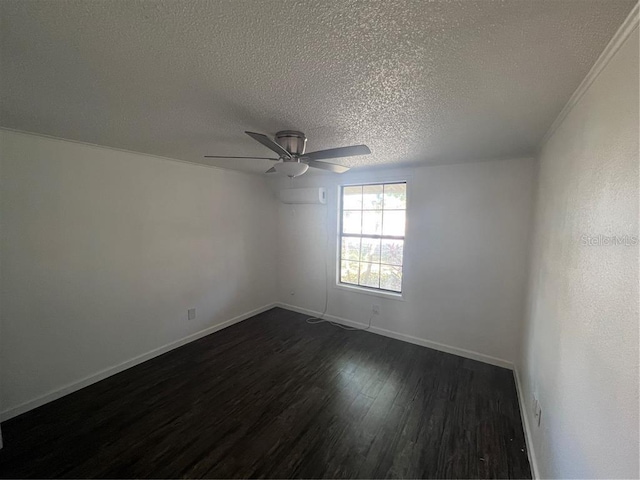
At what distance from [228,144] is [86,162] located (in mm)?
1330

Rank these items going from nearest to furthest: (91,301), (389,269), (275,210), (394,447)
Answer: (394,447) < (91,301) < (389,269) < (275,210)

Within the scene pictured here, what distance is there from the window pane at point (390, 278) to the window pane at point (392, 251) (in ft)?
0.29

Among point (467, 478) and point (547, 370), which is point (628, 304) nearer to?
point (547, 370)

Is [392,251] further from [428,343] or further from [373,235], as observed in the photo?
[428,343]

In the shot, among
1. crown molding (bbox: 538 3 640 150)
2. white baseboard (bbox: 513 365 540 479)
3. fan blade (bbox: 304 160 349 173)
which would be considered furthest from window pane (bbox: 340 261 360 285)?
crown molding (bbox: 538 3 640 150)

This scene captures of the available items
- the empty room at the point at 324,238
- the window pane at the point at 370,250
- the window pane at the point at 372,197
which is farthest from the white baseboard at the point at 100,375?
the window pane at the point at 372,197

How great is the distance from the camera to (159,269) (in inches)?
113

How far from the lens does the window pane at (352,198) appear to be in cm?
370

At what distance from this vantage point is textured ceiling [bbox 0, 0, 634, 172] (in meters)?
0.76

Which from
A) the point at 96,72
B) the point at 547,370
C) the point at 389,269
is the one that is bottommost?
the point at 547,370

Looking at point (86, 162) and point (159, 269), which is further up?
point (86, 162)

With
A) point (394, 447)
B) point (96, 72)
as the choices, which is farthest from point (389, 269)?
point (96, 72)

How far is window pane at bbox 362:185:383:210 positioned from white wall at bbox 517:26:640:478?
6.72ft

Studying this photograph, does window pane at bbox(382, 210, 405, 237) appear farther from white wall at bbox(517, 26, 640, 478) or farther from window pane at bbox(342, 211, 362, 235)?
white wall at bbox(517, 26, 640, 478)
